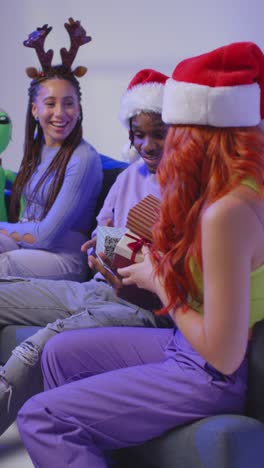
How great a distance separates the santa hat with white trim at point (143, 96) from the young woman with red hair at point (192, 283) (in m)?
0.86

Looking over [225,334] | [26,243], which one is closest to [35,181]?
[26,243]

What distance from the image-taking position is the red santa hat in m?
1.55

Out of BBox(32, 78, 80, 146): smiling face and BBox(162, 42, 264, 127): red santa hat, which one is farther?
BBox(32, 78, 80, 146): smiling face

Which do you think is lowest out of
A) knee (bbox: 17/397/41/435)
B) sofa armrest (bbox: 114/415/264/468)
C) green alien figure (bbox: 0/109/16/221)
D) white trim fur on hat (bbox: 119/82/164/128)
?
sofa armrest (bbox: 114/415/264/468)

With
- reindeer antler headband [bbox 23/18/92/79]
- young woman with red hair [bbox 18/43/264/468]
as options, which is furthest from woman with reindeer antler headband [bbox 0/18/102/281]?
young woman with red hair [bbox 18/43/264/468]

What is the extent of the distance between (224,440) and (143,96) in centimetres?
131

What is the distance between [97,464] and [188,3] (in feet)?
10.3

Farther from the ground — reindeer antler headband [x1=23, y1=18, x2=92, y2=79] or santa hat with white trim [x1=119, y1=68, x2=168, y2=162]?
reindeer antler headband [x1=23, y1=18, x2=92, y2=79]

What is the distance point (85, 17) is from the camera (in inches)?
180

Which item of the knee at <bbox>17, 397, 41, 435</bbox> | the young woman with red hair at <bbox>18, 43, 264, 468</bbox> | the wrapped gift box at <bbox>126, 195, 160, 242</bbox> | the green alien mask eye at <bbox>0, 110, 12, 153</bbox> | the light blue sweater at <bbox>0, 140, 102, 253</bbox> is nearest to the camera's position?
the young woman with red hair at <bbox>18, 43, 264, 468</bbox>

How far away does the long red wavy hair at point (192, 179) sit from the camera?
151 cm

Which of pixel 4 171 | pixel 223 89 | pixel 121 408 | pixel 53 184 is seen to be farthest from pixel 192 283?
pixel 4 171

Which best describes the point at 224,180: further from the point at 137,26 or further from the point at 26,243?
the point at 137,26

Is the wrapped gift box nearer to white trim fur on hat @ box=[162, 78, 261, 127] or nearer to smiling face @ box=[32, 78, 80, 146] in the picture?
white trim fur on hat @ box=[162, 78, 261, 127]
